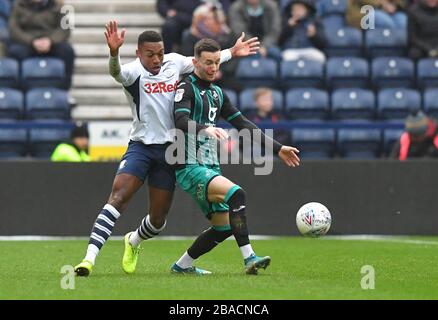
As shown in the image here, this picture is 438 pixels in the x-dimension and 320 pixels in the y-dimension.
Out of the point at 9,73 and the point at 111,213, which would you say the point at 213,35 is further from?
the point at 111,213

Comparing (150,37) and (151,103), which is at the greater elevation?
(150,37)

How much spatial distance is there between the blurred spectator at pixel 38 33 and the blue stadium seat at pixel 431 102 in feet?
19.5

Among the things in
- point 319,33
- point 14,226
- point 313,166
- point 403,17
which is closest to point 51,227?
point 14,226

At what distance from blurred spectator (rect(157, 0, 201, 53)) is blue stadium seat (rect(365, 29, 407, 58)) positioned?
3.13m

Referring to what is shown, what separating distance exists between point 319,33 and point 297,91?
174cm

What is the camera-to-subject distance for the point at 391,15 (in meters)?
22.0

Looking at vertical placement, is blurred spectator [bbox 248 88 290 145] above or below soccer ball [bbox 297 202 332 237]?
above

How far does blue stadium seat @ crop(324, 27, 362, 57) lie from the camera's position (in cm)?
2112

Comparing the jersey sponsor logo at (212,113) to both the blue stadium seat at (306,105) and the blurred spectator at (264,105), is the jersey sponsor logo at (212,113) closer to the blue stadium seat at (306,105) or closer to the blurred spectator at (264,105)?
the blurred spectator at (264,105)

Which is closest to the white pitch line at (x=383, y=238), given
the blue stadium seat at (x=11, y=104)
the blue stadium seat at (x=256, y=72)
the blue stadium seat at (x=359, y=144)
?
the blue stadium seat at (x=359, y=144)

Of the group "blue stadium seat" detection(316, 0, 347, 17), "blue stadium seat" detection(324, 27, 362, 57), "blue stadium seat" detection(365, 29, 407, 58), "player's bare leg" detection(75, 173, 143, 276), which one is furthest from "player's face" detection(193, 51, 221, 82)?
"blue stadium seat" detection(316, 0, 347, 17)

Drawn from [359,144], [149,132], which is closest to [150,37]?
[149,132]

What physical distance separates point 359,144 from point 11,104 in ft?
18.3

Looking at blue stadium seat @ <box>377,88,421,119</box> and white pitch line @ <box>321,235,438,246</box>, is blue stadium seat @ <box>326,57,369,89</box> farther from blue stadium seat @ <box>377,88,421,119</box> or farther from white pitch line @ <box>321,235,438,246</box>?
white pitch line @ <box>321,235,438,246</box>
